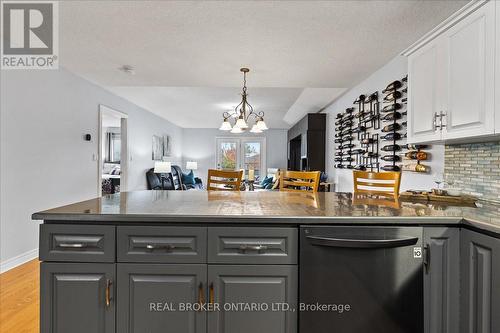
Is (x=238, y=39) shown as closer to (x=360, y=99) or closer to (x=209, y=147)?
(x=360, y=99)

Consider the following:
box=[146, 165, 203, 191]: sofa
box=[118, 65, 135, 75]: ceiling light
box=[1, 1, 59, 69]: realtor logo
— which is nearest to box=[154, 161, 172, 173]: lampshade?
box=[146, 165, 203, 191]: sofa

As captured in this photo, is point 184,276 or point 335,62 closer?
point 184,276

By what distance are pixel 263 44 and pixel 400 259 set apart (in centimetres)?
228

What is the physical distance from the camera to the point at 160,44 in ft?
9.40

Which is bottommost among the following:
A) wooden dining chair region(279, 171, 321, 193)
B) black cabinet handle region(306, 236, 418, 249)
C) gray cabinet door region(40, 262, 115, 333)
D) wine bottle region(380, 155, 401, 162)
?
gray cabinet door region(40, 262, 115, 333)

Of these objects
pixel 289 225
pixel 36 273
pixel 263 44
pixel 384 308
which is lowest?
pixel 36 273

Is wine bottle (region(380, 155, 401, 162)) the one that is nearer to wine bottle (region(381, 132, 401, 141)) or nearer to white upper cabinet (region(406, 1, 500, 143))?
wine bottle (region(381, 132, 401, 141))

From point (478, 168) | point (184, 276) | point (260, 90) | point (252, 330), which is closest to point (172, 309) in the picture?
point (184, 276)

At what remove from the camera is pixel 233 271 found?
51.5 inches

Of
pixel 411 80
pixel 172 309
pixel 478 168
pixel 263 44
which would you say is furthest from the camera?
pixel 263 44

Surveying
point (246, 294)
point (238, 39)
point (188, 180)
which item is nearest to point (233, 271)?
point (246, 294)

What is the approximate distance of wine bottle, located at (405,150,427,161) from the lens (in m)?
2.72

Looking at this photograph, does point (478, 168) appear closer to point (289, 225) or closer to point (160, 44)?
point (289, 225)

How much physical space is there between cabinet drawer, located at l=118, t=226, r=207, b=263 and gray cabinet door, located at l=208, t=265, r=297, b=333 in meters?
0.11
